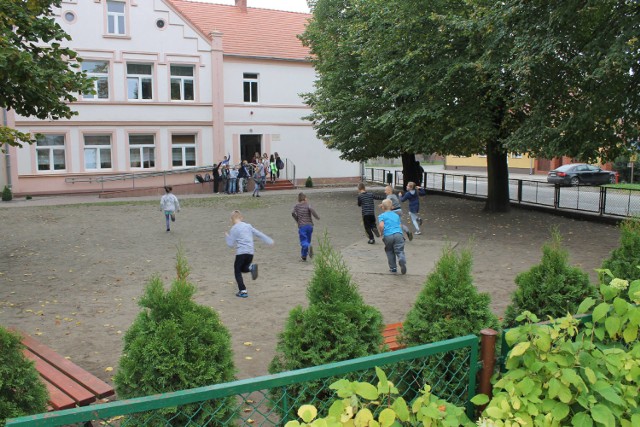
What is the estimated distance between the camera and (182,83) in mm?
30891

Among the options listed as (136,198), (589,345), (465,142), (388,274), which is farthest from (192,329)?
(136,198)

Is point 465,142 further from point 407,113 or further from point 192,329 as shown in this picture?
point 192,329

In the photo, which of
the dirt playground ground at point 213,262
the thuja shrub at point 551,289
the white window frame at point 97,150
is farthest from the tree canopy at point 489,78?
the white window frame at point 97,150

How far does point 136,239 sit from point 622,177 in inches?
1307

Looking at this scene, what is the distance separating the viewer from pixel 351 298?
4.17 metres

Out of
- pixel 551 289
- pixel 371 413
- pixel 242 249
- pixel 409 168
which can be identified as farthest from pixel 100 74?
pixel 371 413

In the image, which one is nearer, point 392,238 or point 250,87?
point 392,238

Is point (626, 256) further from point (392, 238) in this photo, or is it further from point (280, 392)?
point (392, 238)

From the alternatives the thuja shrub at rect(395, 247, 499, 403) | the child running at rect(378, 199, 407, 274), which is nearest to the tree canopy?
the child running at rect(378, 199, 407, 274)

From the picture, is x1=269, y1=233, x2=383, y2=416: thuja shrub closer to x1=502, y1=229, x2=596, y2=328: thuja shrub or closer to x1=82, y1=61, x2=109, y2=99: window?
x1=502, y1=229, x2=596, y2=328: thuja shrub

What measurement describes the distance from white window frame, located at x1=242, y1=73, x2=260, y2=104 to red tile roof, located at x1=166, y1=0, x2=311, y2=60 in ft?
4.04

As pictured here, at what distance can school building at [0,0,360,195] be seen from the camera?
28328mm

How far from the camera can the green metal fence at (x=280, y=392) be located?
7.73ft

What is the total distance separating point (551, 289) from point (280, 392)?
107 inches
